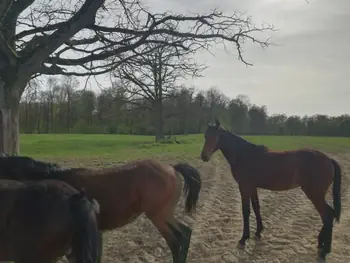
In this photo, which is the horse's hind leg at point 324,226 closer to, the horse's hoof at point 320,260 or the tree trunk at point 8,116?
the horse's hoof at point 320,260

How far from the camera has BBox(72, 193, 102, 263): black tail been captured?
3.21m

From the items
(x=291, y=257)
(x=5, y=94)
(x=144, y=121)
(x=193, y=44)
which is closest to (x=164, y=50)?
(x=193, y=44)

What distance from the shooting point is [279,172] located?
21.3ft

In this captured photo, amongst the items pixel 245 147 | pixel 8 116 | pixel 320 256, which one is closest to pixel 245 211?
pixel 245 147

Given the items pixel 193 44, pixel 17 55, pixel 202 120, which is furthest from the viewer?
pixel 202 120

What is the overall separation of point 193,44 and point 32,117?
133ft

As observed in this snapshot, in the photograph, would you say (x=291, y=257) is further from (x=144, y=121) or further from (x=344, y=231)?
(x=144, y=121)

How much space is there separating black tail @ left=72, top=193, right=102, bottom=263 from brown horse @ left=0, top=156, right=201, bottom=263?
1.15m

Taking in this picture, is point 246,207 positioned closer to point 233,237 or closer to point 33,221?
point 233,237

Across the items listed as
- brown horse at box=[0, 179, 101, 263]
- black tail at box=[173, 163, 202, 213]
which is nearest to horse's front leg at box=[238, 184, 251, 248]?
black tail at box=[173, 163, 202, 213]

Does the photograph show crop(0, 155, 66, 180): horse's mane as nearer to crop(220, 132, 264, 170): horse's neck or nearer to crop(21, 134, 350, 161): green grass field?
crop(220, 132, 264, 170): horse's neck

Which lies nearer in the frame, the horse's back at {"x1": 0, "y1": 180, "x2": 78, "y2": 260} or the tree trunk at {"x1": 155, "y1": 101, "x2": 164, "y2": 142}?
the horse's back at {"x1": 0, "y1": 180, "x2": 78, "y2": 260}

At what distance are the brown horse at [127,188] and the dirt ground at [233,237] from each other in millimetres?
652

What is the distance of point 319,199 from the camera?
608 centimetres
